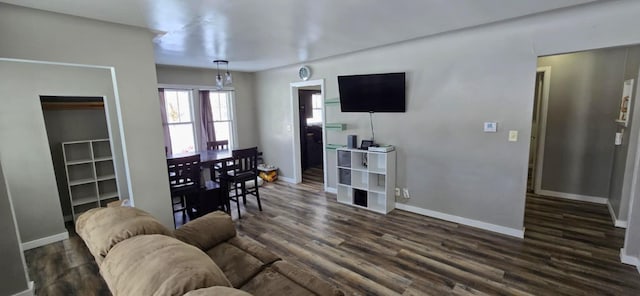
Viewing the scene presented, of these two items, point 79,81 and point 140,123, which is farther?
point 79,81

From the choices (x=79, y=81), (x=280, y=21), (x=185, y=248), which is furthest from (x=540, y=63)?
(x=79, y=81)

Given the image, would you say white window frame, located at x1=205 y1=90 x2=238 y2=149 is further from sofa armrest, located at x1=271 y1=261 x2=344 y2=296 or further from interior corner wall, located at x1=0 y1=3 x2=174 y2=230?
sofa armrest, located at x1=271 y1=261 x2=344 y2=296

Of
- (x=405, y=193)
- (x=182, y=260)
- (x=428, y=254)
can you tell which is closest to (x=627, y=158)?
(x=405, y=193)

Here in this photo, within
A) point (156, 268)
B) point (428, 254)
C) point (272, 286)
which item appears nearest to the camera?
point (156, 268)

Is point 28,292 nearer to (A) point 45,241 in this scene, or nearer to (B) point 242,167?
(A) point 45,241

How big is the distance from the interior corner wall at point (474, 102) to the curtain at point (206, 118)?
9.53ft

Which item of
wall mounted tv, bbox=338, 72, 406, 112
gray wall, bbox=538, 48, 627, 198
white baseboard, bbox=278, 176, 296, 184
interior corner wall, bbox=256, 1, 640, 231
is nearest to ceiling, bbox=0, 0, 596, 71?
interior corner wall, bbox=256, 1, 640, 231

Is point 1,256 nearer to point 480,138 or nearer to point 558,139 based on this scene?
point 480,138

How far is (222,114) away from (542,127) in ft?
19.4

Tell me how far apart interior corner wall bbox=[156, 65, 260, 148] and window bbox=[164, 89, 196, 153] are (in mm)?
276

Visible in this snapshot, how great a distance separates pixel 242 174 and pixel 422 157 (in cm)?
265

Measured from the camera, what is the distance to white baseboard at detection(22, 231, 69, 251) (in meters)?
3.34

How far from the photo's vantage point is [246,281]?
1816 mm

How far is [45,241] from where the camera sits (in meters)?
3.44
